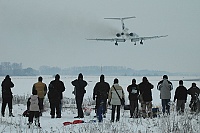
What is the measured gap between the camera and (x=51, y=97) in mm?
12789

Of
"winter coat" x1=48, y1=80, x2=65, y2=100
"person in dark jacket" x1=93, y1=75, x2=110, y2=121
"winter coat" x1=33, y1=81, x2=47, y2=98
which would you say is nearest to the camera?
"person in dark jacket" x1=93, y1=75, x2=110, y2=121

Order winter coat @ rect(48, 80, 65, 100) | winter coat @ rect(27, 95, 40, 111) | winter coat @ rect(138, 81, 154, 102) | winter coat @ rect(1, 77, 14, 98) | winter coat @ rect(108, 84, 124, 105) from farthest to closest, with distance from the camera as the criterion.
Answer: winter coat @ rect(1, 77, 14, 98), winter coat @ rect(48, 80, 65, 100), winter coat @ rect(138, 81, 154, 102), winter coat @ rect(108, 84, 124, 105), winter coat @ rect(27, 95, 40, 111)

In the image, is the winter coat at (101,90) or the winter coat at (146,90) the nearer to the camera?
the winter coat at (101,90)

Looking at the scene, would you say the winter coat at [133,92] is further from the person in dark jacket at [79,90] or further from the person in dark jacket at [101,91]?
the person in dark jacket at [79,90]

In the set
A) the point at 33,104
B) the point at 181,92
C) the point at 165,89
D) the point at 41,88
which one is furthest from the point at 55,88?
the point at 181,92

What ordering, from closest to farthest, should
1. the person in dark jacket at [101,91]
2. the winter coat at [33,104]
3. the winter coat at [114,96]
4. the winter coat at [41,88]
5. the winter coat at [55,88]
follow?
the winter coat at [33,104]
the winter coat at [114,96]
the person in dark jacket at [101,91]
the winter coat at [41,88]
the winter coat at [55,88]

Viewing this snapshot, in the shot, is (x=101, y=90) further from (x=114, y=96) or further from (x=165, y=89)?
(x=165, y=89)

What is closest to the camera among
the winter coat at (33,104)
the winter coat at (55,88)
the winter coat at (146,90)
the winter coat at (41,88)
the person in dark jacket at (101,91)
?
the winter coat at (33,104)

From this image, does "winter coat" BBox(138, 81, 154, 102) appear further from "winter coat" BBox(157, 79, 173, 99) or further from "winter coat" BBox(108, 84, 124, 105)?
"winter coat" BBox(108, 84, 124, 105)

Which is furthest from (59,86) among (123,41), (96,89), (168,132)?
(123,41)

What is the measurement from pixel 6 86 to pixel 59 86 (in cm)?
202

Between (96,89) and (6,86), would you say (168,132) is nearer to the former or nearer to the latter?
(96,89)

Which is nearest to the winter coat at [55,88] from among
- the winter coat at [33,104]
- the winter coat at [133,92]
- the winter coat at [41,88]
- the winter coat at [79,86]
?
the winter coat at [41,88]

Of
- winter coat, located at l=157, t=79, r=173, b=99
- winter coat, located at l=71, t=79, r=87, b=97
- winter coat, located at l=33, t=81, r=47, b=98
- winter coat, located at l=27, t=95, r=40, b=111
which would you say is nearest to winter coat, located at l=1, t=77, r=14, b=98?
winter coat, located at l=33, t=81, r=47, b=98
